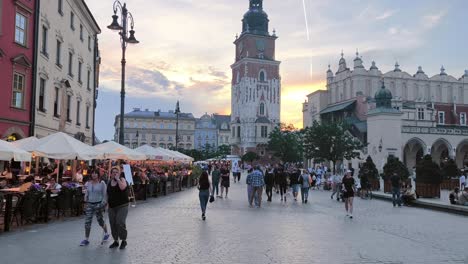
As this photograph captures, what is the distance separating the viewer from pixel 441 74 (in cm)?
8669

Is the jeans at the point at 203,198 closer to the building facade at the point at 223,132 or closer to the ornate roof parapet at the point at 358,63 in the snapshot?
the ornate roof parapet at the point at 358,63

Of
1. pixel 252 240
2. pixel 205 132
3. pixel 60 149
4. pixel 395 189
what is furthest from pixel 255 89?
pixel 252 240

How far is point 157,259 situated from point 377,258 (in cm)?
431

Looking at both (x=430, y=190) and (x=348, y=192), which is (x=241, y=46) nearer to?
(x=430, y=190)

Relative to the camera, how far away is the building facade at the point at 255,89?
364 feet

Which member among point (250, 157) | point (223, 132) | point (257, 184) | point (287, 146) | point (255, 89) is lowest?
point (257, 184)

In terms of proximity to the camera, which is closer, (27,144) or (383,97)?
(27,144)

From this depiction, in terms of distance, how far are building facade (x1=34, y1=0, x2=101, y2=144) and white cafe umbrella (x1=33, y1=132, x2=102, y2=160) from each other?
8.58m

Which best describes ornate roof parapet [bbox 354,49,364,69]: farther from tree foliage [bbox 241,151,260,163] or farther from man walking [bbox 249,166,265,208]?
man walking [bbox 249,166,265,208]

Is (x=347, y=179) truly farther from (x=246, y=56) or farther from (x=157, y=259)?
(x=246, y=56)

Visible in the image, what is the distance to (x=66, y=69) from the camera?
31.5 meters

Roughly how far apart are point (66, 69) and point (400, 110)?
165ft

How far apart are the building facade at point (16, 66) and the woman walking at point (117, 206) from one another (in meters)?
13.9

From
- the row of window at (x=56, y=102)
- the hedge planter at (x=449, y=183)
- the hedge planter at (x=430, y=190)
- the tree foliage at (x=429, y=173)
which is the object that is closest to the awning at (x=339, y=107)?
the hedge planter at (x=449, y=183)
